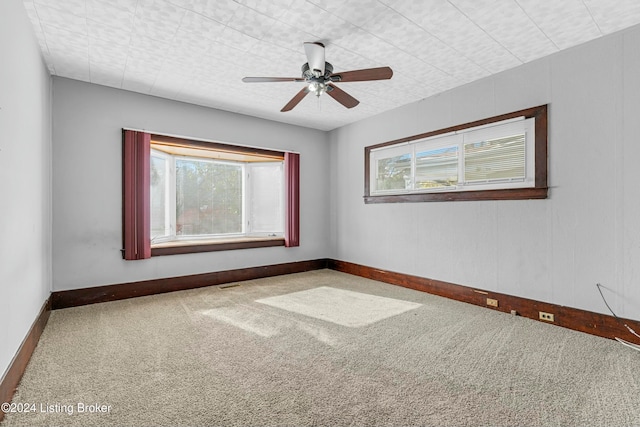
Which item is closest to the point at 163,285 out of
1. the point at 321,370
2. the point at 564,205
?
the point at 321,370

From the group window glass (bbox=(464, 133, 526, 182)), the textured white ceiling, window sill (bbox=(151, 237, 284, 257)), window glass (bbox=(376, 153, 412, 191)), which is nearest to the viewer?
the textured white ceiling

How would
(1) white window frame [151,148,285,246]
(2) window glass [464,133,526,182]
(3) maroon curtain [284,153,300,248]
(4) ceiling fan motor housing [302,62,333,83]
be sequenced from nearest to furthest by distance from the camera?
(4) ceiling fan motor housing [302,62,333,83], (2) window glass [464,133,526,182], (1) white window frame [151,148,285,246], (3) maroon curtain [284,153,300,248]

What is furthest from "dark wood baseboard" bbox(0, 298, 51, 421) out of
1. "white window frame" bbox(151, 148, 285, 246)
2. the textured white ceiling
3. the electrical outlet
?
the electrical outlet

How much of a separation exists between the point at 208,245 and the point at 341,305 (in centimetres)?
219

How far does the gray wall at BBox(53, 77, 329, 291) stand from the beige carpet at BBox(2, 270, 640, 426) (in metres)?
0.59

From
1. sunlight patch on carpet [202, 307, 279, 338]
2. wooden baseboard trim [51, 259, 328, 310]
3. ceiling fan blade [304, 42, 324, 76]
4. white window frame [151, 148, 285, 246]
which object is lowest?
sunlight patch on carpet [202, 307, 279, 338]

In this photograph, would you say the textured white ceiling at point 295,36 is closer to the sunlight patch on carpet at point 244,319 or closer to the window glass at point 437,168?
the window glass at point 437,168

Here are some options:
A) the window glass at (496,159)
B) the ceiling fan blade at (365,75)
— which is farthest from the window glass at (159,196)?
the window glass at (496,159)

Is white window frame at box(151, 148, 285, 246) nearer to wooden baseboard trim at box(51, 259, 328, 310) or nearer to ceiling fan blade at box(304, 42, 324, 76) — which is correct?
wooden baseboard trim at box(51, 259, 328, 310)

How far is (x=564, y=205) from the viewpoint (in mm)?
2979

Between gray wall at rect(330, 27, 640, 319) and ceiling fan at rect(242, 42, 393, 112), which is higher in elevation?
ceiling fan at rect(242, 42, 393, 112)

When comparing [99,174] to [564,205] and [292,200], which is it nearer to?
[292,200]

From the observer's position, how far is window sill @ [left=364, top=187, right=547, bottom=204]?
317 centimetres

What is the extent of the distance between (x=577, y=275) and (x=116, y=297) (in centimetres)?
497
